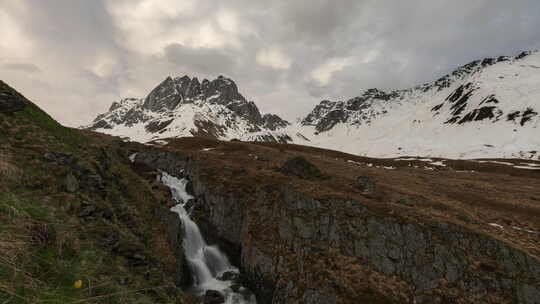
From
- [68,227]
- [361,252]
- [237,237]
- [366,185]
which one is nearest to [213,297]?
[237,237]

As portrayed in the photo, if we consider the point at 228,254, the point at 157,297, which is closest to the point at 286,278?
the point at 228,254

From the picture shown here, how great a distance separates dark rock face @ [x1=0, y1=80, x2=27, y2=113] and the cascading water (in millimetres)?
15548

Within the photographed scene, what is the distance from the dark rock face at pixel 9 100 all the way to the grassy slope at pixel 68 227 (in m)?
0.20

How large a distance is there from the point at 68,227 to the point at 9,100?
12.3 meters

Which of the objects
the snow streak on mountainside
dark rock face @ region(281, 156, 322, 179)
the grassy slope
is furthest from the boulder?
the snow streak on mountainside

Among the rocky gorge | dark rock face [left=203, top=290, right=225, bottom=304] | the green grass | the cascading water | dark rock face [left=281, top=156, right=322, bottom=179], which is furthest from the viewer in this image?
dark rock face [left=281, top=156, right=322, bottom=179]

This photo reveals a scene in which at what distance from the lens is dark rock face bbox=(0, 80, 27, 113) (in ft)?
50.3

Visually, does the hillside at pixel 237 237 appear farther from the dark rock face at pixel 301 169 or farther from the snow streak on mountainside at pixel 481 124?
the snow streak on mountainside at pixel 481 124

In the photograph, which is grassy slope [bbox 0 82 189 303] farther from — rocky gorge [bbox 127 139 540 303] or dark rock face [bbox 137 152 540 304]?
rocky gorge [bbox 127 139 540 303]

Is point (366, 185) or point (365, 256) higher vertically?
point (366, 185)

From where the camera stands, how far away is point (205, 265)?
74.6 ft

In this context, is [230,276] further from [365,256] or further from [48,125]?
[48,125]

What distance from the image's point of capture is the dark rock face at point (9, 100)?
15.3 metres

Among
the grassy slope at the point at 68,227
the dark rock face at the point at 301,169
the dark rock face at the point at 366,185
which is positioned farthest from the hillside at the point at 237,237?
the dark rock face at the point at 366,185
